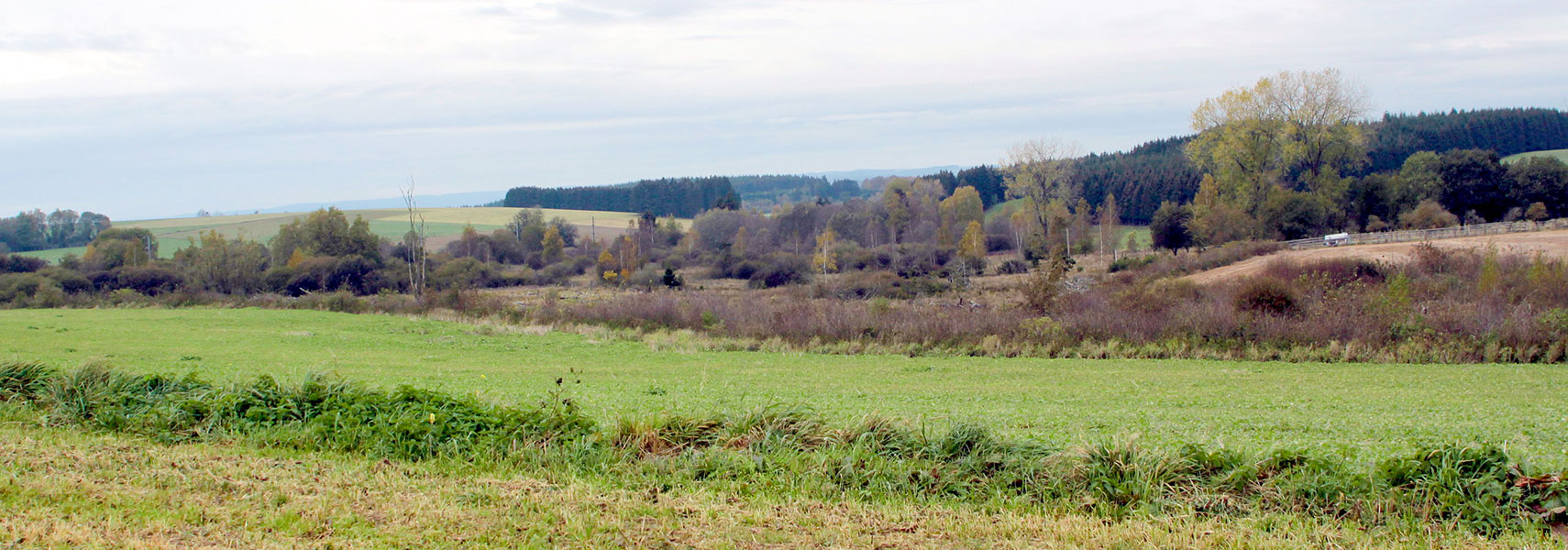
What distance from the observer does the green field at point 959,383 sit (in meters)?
9.45

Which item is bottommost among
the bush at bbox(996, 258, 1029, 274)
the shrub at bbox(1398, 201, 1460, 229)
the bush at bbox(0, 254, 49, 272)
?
the bush at bbox(996, 258, 1029, 274)

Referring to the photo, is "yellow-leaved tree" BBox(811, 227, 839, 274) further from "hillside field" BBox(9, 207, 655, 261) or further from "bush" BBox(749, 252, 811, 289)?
"hillside field" BBox(9, 207, 655, 261)

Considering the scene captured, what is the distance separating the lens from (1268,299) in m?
29.2

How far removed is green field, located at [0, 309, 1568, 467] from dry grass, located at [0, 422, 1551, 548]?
A: 2.02 metres

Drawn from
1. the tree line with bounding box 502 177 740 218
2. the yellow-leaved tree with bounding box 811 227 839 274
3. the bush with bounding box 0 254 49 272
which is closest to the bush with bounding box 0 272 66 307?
the bush with bounding box 0 254 49 272

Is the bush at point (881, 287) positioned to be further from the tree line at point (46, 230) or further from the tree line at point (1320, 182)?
the tree line at point (46, 230)

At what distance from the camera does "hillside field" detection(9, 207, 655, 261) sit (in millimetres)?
114938

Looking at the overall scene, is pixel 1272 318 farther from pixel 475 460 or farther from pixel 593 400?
pixel 475 460

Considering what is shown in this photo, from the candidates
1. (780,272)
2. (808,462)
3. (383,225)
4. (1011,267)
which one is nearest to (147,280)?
(780,272)

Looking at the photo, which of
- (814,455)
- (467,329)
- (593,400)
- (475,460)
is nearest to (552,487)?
(475,460)

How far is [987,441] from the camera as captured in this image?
23.8 feet

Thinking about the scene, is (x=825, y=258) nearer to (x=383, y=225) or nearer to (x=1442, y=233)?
(x=1442, y=233)

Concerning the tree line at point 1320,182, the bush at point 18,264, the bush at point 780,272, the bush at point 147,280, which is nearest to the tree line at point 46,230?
the bush at point 18,264

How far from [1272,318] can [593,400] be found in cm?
2127
